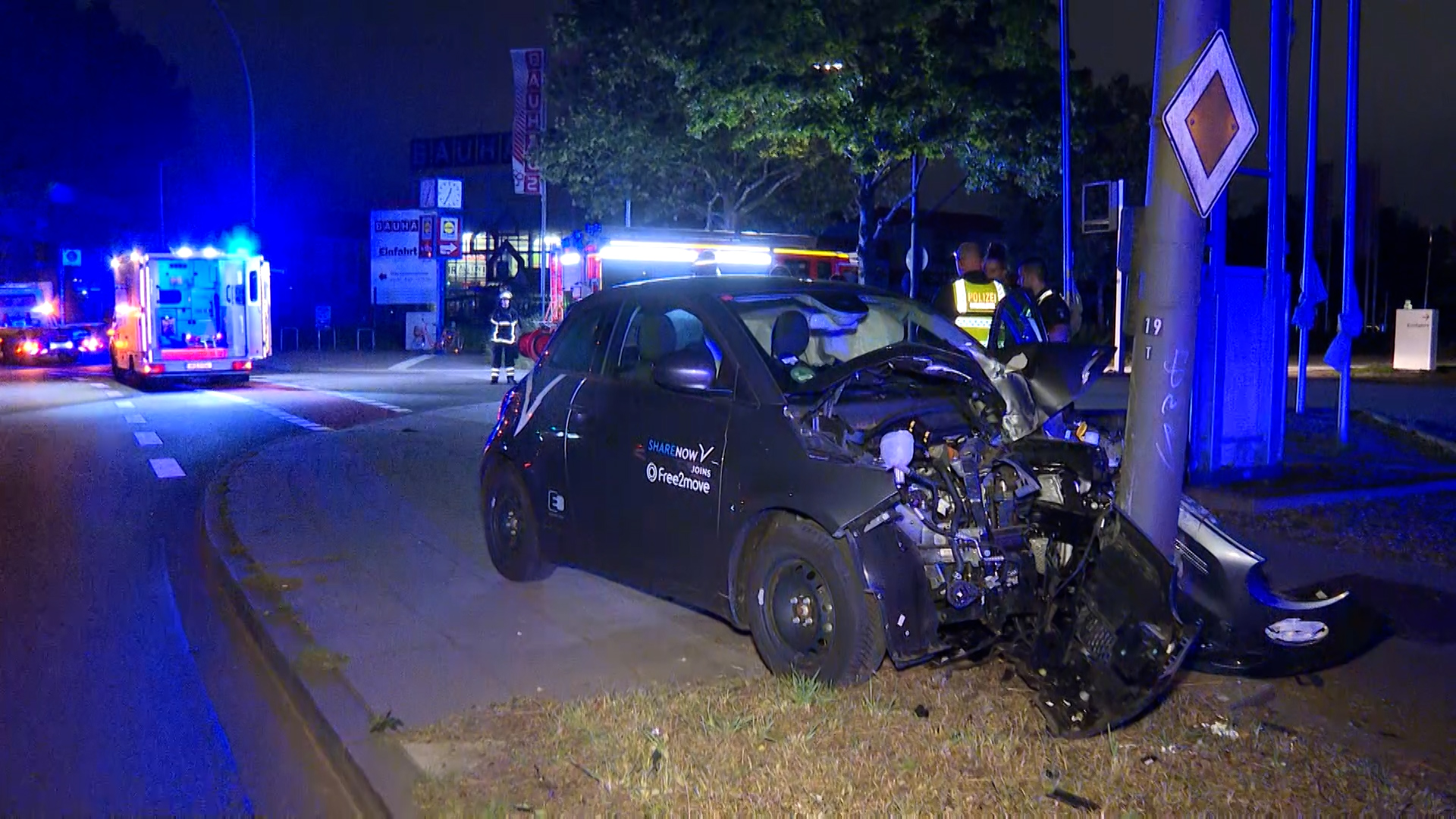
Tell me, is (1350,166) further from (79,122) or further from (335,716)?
(79,122)

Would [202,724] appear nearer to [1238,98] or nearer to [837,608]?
[837,608]

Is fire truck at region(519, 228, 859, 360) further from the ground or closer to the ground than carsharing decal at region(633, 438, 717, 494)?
further from the ground

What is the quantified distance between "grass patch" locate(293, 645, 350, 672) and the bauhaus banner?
29626 mm

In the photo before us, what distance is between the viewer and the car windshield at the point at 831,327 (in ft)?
19.7

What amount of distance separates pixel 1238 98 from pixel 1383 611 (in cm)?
289

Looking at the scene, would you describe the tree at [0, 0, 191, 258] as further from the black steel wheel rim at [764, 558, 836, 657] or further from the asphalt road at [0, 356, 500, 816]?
the black steel wheel rim at [764, 558, 836, 657]

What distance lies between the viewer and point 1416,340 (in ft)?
108

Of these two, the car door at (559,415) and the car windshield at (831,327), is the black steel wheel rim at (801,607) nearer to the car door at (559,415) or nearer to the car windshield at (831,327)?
the car windshield at (831,327)

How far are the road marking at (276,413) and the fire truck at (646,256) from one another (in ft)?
16.3

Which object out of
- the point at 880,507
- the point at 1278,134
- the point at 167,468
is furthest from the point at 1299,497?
the point at 167,468

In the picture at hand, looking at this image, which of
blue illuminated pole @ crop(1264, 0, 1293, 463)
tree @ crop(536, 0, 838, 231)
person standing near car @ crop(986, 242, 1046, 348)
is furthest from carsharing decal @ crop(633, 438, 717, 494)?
tree @ crop(536, 0, 838, 231)

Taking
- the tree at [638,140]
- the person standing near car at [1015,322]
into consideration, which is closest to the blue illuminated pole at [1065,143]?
the tree at [638,140]

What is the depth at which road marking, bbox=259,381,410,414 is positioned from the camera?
20484 mm

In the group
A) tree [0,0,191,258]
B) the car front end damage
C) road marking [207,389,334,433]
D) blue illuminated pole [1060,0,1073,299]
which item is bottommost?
road marking [207,389,334,433]
